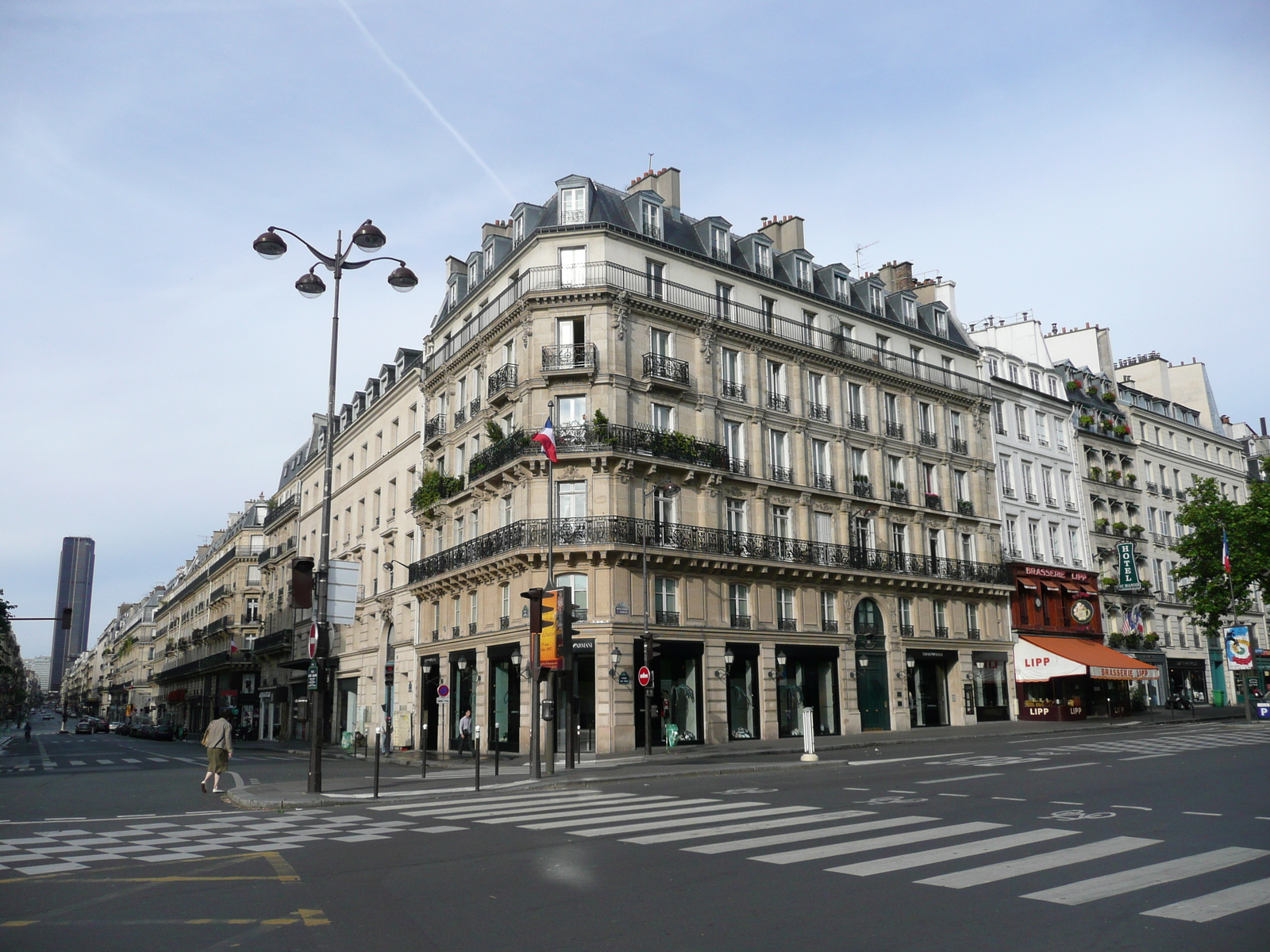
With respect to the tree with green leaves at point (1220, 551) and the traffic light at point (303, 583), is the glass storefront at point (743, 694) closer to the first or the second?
the traffic light at point (303, 583)

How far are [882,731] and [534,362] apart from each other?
1908cm

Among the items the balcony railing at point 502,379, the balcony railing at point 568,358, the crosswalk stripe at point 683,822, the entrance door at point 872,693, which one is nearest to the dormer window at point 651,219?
the balcony railing at point 568,358

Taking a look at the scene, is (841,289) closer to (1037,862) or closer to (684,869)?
(1037,862)

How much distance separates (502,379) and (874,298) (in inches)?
724

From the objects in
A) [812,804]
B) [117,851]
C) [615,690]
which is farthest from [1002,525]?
[117,851]

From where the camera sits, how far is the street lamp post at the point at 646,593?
1056 inches

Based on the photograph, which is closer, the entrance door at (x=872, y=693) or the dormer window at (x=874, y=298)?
the entrance door at (x=872, y=693)

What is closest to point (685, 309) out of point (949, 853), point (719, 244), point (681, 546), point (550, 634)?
point (719, 244)

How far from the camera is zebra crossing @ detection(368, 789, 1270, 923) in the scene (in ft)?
24.1

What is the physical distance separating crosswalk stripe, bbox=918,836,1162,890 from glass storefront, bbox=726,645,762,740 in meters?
23.1

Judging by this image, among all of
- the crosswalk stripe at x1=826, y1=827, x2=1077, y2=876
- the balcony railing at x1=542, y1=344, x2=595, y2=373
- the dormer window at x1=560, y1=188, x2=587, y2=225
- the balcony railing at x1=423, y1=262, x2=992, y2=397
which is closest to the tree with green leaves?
the balcony railing at x1=423, y1=262, x2=992, y2=397

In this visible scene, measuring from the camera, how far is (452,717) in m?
35.7

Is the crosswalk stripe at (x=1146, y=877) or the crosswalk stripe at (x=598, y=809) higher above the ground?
the crosswalk stripe at (x=1146, y=877)

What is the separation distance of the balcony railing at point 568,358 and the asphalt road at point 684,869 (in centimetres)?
1706
